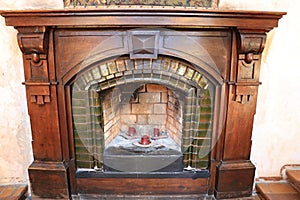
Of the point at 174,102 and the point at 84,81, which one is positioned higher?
the point at 84,81

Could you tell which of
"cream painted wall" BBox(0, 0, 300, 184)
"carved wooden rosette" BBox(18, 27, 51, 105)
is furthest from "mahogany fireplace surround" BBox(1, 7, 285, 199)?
"cream painted wall" BBox(0, 0, 300, 184)

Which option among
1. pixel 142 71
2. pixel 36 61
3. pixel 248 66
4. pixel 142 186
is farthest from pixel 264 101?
pixel 36 61

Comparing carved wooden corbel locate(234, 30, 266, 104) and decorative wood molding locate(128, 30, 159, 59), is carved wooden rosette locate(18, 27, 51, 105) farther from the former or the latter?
carved wooden corbel locate(234, 30, 266, 104)

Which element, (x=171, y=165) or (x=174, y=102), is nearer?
(x=171, y=165)

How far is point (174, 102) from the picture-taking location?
1832 millimetres

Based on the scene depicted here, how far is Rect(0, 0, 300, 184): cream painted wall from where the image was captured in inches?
60.4

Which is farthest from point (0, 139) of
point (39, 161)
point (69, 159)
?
point (69, 159)

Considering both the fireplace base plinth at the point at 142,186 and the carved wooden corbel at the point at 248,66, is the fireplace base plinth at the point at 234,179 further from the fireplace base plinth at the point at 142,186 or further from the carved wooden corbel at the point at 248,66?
the carved wooden corbel at the point at 248,66

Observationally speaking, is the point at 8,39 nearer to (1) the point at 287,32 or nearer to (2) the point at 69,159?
(2) the point at 69,159

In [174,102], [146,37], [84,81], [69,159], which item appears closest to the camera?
[146,37]

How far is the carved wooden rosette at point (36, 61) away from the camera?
1388 mm

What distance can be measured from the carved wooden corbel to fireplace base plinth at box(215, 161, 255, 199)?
0.48 metres

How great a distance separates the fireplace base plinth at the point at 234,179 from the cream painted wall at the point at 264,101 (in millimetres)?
156

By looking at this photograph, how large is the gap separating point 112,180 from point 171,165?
456 mm
